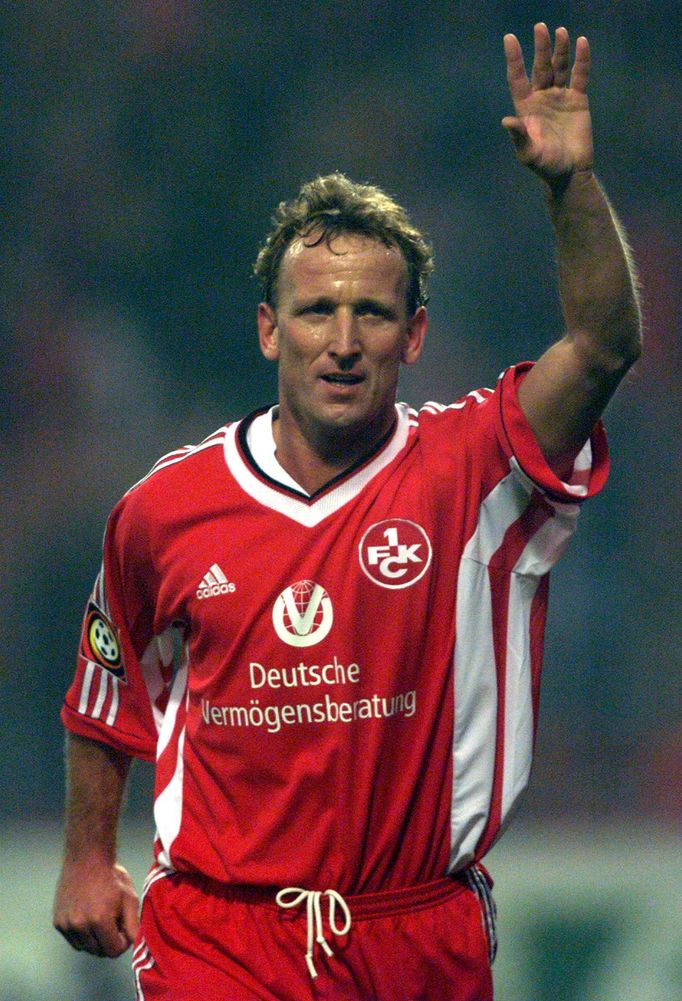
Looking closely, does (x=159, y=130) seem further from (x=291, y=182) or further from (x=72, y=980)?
(x=72, y=980)

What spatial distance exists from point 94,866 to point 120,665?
17.6 inches

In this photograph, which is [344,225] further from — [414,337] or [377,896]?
[377,896]

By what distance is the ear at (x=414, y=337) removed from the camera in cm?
311

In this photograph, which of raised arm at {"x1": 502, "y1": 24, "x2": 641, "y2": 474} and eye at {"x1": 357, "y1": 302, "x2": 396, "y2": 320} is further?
eye at {"x1": 357, "y1": 302, "x2": 396, "y2": 320}

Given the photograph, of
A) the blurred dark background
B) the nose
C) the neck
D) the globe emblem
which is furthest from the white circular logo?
the blurred dark background

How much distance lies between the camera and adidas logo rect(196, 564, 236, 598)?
2.98 m

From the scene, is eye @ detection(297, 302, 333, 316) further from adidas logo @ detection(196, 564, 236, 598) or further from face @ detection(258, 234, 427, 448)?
adidas logo @ detection(196, 564, 236, 598)

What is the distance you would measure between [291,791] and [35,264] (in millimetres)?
4815

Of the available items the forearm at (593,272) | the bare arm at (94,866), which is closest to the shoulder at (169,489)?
the bare arm at (94,866)

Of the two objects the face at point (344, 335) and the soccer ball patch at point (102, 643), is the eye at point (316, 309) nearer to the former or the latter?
the face at point (344, 335)

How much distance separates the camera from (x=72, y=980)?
5.05 metres

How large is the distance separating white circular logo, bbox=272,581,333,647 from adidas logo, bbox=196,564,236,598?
4.6 inches

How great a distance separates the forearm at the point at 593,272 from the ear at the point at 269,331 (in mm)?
728

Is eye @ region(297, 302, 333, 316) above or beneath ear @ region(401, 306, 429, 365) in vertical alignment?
above
